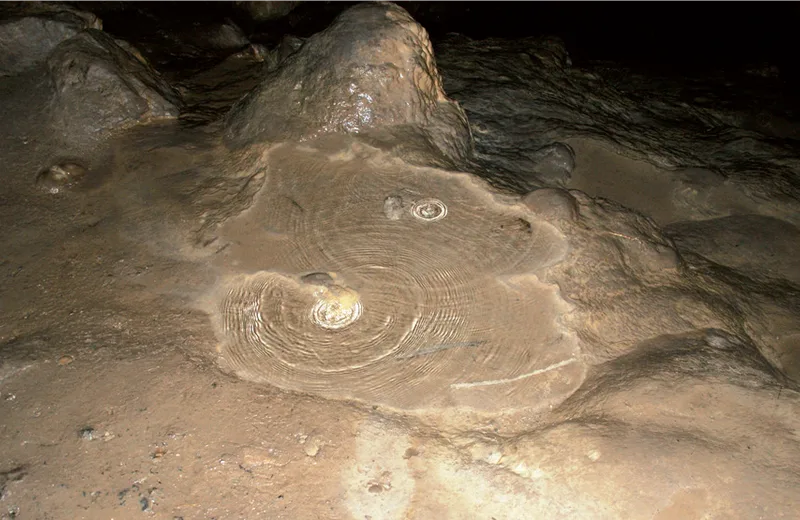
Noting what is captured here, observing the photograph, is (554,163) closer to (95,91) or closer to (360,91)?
(360,91)

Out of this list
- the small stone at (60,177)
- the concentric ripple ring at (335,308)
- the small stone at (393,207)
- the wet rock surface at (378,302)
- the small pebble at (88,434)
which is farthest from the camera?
the small stone at (60,177)

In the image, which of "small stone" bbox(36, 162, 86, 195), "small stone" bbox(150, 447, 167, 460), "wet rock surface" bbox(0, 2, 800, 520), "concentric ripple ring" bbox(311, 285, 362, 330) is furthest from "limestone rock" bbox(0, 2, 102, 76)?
"small stone" bbox(150, 447, 167, 460)

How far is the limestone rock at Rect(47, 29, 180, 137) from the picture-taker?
4043 mm

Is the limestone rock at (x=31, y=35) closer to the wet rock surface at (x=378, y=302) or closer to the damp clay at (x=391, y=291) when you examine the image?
the wet rock surface at (x=378, y=302)

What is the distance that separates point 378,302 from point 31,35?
323cm

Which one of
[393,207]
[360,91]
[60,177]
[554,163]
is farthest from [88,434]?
[554,163]

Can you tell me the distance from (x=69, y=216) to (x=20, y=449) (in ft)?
4.88

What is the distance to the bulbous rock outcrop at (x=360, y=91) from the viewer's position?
12.4ft

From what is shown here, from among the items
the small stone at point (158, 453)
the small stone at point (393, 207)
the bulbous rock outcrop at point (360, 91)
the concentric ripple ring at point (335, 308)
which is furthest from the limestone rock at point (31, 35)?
the small stone at point (158, 453)

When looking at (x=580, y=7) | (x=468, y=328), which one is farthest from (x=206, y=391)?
(x=580, y=7)

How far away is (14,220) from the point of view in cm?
351

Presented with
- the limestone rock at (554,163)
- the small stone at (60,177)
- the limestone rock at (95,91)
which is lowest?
the small stone at (60,177)

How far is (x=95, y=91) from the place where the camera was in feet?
13.5

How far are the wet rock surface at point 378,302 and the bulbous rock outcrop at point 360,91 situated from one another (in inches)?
0.6
